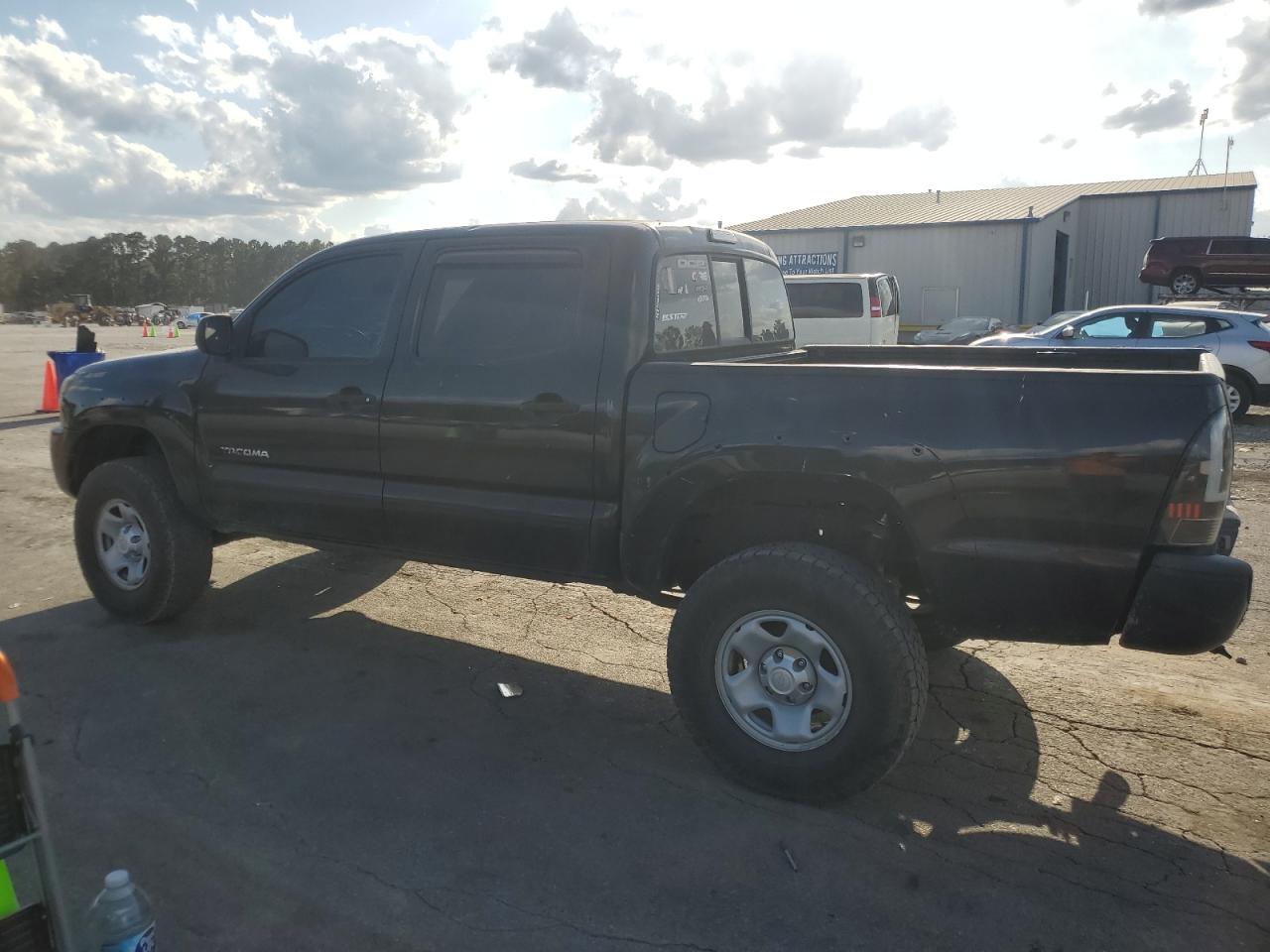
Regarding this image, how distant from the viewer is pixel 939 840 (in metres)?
3.10

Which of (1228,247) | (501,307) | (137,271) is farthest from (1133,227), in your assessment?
(137,271)

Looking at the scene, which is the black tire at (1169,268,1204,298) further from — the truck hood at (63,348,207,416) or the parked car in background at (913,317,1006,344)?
the truck hood at (63,348,207,416)

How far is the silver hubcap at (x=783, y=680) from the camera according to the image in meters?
3.24

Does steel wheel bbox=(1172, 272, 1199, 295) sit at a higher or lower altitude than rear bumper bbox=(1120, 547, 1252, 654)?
higher

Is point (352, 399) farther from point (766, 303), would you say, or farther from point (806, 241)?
point (806, 241)

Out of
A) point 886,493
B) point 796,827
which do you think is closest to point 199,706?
point 796,827

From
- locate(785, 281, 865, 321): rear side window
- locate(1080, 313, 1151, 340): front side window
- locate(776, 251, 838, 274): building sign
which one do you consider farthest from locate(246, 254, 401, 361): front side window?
locate(776, 251, 838, 274): building sign

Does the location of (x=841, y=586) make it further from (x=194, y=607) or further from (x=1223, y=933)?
(x=194, y=607)

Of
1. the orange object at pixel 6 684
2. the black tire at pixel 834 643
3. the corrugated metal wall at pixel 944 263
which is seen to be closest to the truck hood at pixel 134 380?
the black tire at pixel 834 643

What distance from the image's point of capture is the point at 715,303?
4371 mm

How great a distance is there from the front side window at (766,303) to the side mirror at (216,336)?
2584 mm

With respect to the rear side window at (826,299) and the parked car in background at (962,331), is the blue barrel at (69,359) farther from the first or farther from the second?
the parked car in background at (962,331)

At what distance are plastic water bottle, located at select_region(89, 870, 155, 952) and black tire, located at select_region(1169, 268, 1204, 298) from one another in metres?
25.7

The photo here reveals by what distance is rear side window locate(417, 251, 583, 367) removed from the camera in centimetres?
389
